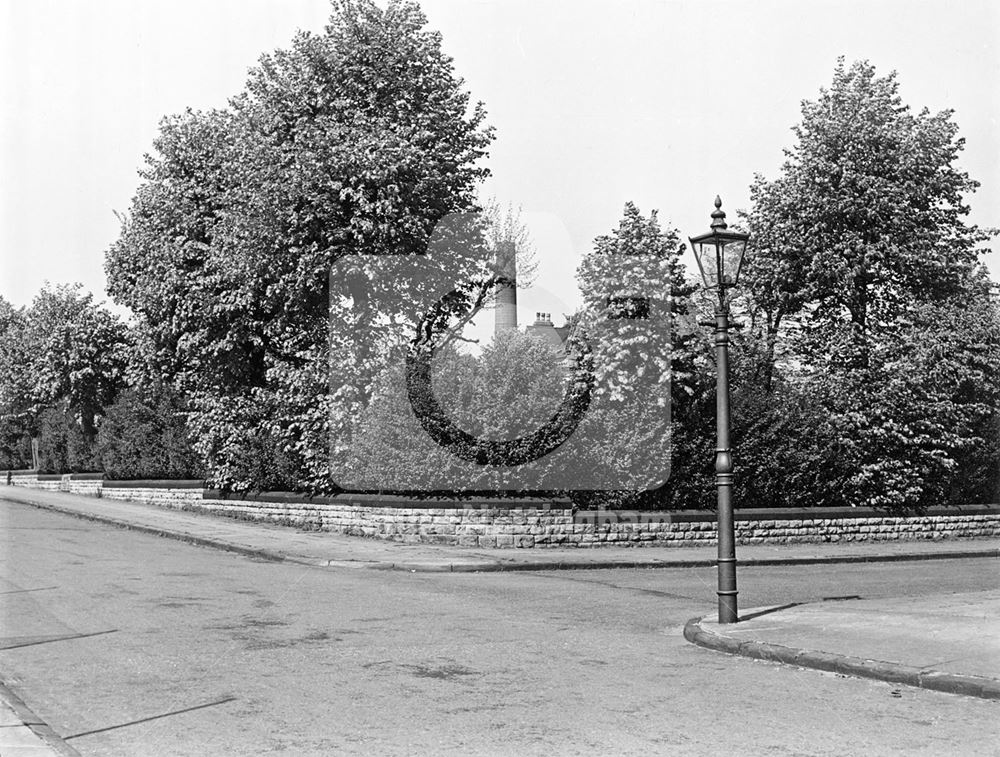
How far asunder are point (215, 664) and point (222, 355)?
23.5m

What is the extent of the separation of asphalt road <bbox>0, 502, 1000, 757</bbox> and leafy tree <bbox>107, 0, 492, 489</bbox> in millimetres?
11219

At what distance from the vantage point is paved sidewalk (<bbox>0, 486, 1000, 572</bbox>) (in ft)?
65.3

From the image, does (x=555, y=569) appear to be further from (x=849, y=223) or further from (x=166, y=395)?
A: (x=166, y=395)

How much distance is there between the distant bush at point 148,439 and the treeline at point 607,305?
248 inches

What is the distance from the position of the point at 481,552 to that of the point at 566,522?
7.38ft

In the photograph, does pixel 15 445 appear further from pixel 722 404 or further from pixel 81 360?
pixel 722 404

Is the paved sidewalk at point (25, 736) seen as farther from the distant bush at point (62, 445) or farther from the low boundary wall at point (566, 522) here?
the distant bush at point (62, 445)

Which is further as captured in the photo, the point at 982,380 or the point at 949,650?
the point at 982,380

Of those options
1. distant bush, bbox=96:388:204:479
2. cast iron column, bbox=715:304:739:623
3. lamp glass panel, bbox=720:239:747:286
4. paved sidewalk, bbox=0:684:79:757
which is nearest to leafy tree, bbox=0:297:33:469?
distant bush, bbox=96:388:204:479

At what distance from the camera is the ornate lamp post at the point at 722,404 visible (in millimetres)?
12172

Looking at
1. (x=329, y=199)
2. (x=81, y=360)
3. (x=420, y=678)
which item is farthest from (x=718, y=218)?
(x=81, y=360)

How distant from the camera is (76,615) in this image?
12.3 m

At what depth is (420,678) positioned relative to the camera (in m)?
8.97

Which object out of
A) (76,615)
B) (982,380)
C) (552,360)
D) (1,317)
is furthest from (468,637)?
(1,317)
